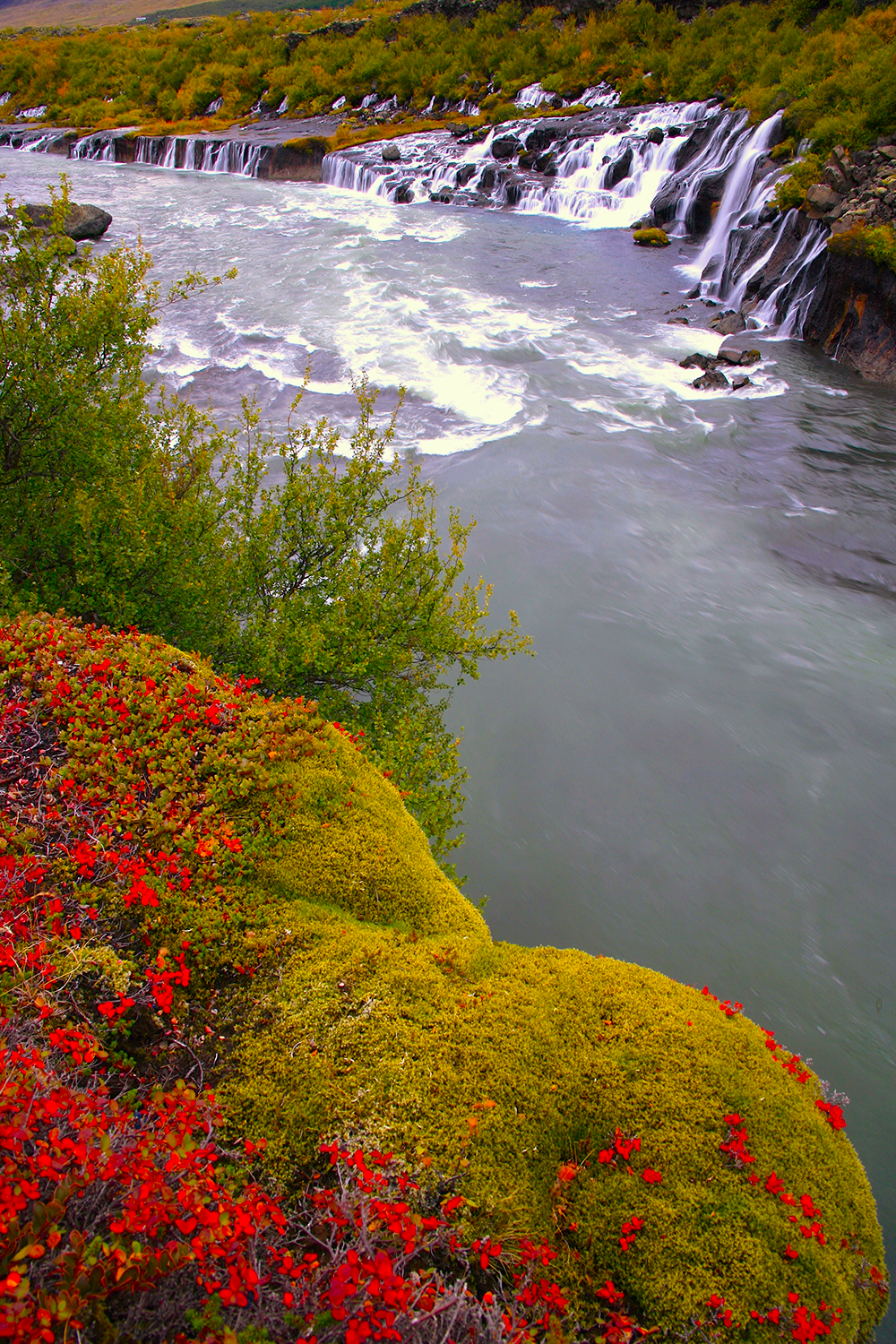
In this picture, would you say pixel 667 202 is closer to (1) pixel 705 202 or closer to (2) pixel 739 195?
(1) pixel 705 202

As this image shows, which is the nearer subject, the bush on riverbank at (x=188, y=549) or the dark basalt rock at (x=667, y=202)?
the bush on riverbank at (x=188, y=549)

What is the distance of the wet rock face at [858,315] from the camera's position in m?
24.6

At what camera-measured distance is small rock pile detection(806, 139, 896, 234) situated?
26109 millimetres

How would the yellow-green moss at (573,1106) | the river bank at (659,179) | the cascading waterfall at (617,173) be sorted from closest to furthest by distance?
the yellow-green moss at (573,1106) → the river bank at (659,179) → the cascading waterfall at (617,173)

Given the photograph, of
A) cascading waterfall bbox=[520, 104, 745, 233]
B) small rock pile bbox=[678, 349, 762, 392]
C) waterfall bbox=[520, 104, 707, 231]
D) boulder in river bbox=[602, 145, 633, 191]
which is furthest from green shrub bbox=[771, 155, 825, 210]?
boulder in river bbox=[602, 145, 633, 191]

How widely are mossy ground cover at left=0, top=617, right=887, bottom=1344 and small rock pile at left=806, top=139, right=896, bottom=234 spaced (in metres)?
29.5

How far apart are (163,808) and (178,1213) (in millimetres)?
3134

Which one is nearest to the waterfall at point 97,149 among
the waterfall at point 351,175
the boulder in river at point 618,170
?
the waterfall at point 351,175

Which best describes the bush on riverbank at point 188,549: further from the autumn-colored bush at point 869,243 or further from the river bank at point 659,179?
the river bank at point 659,179

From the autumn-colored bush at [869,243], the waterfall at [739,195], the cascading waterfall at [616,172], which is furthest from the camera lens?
the waterfall at [739,195]

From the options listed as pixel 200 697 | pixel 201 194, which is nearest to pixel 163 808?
pixel 200 697

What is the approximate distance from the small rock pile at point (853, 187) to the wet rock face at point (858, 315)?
1.72 m

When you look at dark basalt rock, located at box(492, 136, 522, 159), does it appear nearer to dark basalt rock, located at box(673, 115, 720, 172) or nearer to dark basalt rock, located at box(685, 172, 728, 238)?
dark basalt rock, located at box(673, 115, 720, 172)

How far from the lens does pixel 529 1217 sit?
4477mm
